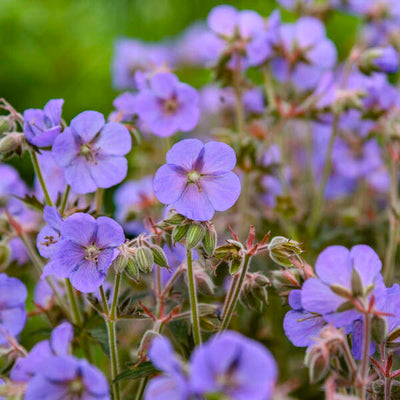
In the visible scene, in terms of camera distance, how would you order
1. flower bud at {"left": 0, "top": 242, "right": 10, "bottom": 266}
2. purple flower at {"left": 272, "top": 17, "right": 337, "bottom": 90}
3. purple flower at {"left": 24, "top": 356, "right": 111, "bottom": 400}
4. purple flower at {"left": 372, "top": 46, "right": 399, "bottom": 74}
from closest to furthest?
purple flower at {"left": 24, "top": 356, "right": 111, "bottom": 400}
flower bud at {"left": 0, "top": 242, "right": 10, "bottom": 266}
purple flower at {"left": 372, "top": 46, "right": 399, "bottom": 74}
purple flower at {"left": 272, "top": 17, "right": 337, "bottom": 90}

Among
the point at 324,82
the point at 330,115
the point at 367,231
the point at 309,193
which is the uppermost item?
the point at 324,82

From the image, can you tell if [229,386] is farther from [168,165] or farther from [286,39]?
[286,39]

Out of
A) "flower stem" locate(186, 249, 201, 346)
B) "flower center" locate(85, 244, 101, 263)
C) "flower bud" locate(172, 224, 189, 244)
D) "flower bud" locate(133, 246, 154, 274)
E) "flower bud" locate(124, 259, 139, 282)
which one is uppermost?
"flower bud" locate(172, 224, 189, 244)

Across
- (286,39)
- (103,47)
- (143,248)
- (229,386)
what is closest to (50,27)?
(103,47)

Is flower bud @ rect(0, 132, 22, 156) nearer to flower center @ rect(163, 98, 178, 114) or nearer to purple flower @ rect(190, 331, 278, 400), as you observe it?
flower center @ rect(163, 98, 178, 114)

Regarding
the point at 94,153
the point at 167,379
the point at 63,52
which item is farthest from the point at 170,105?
the point at 63,52

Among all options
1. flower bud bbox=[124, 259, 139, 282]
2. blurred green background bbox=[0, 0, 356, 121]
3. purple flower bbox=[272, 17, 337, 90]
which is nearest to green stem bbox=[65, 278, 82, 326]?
flower bud bbox=[124, 259, 139, 282]
